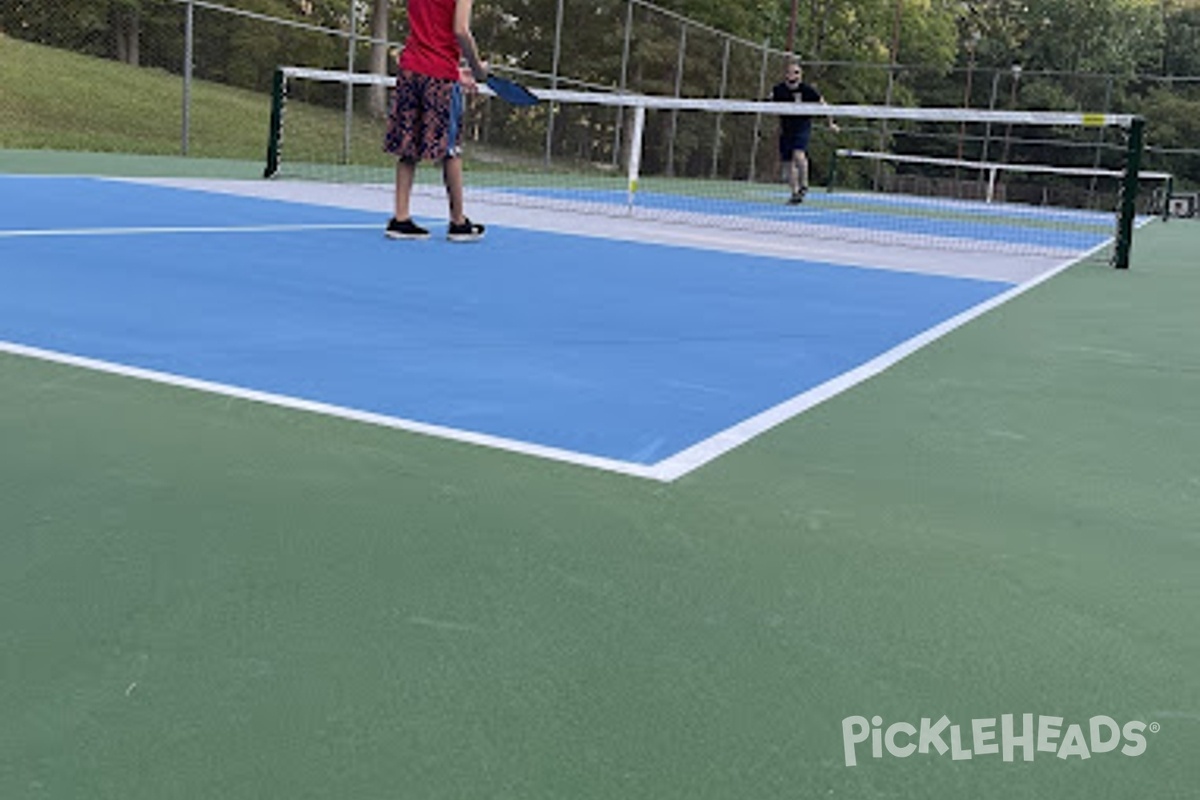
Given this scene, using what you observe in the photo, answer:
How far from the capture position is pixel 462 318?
491 cm

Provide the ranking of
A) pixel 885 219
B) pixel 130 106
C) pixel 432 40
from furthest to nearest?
pixel 130 106
pixel 885 219
pixel 432 40

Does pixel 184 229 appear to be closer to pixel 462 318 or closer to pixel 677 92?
pixel 462 318

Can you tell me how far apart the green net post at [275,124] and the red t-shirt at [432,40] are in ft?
13.6

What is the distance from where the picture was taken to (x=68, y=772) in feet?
4.68

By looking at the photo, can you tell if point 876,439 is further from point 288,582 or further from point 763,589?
point 288,582

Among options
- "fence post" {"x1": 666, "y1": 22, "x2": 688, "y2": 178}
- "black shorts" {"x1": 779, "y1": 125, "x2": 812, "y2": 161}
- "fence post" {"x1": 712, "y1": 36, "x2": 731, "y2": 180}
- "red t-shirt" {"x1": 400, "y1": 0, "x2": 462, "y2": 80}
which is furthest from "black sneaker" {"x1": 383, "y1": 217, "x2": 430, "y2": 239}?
"fence post" {"x1": 712, "y1": 36, "x2": 731, "y2": 180}

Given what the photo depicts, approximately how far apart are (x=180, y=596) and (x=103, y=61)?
74.8ft

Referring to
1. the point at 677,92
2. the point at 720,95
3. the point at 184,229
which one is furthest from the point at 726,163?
the point at 184,229

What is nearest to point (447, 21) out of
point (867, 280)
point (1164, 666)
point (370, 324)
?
point (867, 280)

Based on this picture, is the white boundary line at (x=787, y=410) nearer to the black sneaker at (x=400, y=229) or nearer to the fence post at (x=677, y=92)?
the black sneaker at (x=400, y=229)

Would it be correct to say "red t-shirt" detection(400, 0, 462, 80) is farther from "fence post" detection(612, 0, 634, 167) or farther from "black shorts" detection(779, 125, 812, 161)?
"fence post" detection(612, 0, 634, 167)

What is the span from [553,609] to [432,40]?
6219 mm

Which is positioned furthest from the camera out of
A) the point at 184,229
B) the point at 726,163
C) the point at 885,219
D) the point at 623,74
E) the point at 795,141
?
the point at 726,163

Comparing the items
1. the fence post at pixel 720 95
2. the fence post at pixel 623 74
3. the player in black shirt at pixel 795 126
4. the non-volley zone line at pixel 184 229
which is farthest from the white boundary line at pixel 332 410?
the fence post at pixel 720 95
